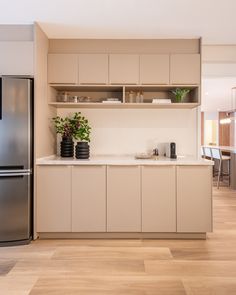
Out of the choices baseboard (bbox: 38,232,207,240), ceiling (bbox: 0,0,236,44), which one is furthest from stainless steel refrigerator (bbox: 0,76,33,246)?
ceiling (bbox: 0,0,236,44)

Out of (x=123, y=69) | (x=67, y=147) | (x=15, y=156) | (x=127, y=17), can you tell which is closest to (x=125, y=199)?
(x=67, y=147)

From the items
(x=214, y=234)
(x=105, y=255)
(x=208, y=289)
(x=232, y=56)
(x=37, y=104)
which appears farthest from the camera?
(x=232, y=56)

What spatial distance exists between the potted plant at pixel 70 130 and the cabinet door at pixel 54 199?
0.47 metres

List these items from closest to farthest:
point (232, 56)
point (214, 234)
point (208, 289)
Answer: point (208, 289) → point (214, 234) → point (232, 56)

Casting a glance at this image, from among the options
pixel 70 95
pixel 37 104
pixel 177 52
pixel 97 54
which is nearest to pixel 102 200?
pixel 37 104

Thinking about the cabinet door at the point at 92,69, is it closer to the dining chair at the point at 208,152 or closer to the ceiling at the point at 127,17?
the ceiling at the point at 127,17

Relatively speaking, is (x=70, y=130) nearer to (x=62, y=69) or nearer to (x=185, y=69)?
(x=62, y=69)

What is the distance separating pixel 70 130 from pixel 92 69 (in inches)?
32.2

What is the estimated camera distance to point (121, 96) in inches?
Result: 150

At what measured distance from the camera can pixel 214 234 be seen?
131 inches

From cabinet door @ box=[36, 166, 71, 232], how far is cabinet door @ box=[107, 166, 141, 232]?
462 millimetres

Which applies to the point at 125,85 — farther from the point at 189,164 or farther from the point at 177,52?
the point at 189,164

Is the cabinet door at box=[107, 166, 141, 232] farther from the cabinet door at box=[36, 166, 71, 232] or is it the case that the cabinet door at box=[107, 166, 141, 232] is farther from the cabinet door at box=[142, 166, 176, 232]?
the cabinet door at box=[36, 166, 71, 232]

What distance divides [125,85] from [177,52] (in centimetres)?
79
